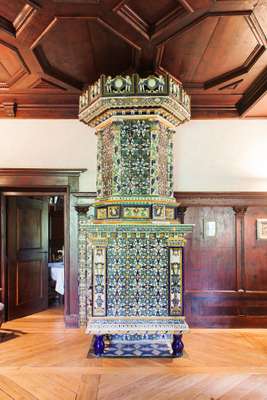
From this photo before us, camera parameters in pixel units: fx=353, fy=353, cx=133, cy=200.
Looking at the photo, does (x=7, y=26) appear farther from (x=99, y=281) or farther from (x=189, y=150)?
(x=189, y=150)

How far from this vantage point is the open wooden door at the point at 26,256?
513cm

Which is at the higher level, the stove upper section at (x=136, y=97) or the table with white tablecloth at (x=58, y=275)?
the stove upper section at (x=136, y=97)

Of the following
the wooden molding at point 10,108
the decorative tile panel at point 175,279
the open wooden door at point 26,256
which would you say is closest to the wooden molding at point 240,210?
the decorative tile panel at point 175,279

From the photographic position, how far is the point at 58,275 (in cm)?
633

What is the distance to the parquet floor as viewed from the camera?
9.47ft

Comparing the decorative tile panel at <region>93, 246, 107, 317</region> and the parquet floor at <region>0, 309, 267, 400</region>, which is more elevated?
the decorative tile panel at <region>93, 246, 107, 317</region>

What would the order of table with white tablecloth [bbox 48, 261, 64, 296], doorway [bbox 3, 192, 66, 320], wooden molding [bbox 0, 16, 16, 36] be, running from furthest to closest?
table with white tablecloth [bbox 48, 261, 64, 296]
doorway [bbox 3, 192, 66, 320]
wooden molding [bbox 0, 16, 16, 36]

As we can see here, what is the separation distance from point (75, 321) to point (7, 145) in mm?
2562

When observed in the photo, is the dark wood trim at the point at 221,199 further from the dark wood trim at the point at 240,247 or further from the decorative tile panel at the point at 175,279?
the decorative tile panel at the point at 175,279

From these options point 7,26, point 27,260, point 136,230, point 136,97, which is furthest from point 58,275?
point 7,26

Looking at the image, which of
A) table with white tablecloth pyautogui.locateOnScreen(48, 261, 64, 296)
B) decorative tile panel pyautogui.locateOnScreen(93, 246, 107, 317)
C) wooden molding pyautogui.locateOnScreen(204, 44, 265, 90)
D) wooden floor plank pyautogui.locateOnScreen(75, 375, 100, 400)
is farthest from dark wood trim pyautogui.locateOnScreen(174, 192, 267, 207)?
table with white tablecloth pyautogui.locateOnScreen(48, 261, 64, 296)

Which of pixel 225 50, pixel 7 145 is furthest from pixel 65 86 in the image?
pixel 225 50

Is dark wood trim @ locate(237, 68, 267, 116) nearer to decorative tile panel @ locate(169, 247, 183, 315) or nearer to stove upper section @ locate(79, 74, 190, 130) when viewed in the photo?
stove upper section @ locate(79, 74, 190, 130)

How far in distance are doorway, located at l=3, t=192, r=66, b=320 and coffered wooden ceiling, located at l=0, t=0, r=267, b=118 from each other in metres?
1.46
